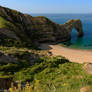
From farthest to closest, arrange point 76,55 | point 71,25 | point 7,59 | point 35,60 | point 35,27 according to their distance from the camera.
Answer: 1. point 71,25
2. point 35,27
3. point 76,55
4. point 35,60
5. point 7,59

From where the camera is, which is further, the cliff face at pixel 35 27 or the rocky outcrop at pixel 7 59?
the cliff face at pixel 35 27

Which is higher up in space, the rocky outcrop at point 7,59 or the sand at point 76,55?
the rocky outcrop at point 7,59

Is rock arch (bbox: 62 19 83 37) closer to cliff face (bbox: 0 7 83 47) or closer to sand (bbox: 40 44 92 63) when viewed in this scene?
cliff face (bbox: 0 7 83 47)

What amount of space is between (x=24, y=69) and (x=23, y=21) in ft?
109

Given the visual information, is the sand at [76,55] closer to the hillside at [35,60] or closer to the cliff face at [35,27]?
the hillside at [35,60]

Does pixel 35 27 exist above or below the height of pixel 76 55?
above

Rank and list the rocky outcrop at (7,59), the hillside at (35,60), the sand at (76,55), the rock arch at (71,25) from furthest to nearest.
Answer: the rock arch at (71,25) → the sand at (76,55) → the rocky outcrop at (7,59) → the hillside at (35,60)

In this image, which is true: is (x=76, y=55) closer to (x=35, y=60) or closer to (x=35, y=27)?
(x=35, y=60)

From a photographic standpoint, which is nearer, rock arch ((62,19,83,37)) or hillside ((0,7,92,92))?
hillside ((0,7,92,92))

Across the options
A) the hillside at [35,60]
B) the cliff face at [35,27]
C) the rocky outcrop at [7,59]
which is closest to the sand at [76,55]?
the hillside at [35,60]

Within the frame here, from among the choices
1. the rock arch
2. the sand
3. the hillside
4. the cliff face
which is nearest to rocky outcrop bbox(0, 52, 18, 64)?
the hillside

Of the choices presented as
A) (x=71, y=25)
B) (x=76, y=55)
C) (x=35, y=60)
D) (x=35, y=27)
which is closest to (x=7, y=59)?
(x=35, y=60)

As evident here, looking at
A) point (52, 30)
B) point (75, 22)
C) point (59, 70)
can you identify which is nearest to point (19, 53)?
point (59, 70)

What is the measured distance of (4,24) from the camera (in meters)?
36.8
